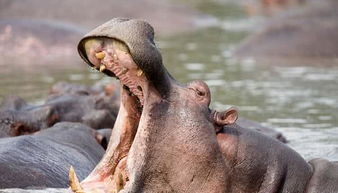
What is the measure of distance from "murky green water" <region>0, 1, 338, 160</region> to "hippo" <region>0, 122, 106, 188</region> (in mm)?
1659

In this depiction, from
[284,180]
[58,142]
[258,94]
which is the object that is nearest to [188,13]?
[258,94]

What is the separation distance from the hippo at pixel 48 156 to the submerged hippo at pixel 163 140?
98 centimetres

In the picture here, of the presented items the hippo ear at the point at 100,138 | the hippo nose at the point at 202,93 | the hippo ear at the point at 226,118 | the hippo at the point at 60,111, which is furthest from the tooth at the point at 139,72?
the hippo at the point at 60,111

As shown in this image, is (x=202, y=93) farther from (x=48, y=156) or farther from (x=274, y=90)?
(x=274, y=90)

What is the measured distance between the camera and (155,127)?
4.97m

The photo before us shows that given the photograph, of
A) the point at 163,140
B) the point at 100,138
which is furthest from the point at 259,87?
the point at 163,140

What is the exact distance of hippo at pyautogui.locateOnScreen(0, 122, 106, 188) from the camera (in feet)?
19.6

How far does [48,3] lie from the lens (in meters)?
A: 21.2

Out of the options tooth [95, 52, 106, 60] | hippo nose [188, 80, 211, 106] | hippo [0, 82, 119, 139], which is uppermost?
tooth [95, 52, 106, 60]

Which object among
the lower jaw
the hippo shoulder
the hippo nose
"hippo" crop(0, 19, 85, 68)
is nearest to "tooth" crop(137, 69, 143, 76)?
the lower jaw

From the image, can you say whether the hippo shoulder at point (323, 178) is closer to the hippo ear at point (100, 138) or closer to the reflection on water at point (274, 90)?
the reflection on water at point (274, 90)

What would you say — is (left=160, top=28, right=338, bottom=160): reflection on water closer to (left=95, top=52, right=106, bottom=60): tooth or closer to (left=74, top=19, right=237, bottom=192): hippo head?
(left=74, top=19, right=237, bottom=192): hippo head

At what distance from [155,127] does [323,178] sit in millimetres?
897

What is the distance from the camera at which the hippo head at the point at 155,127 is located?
4906 millimetres
